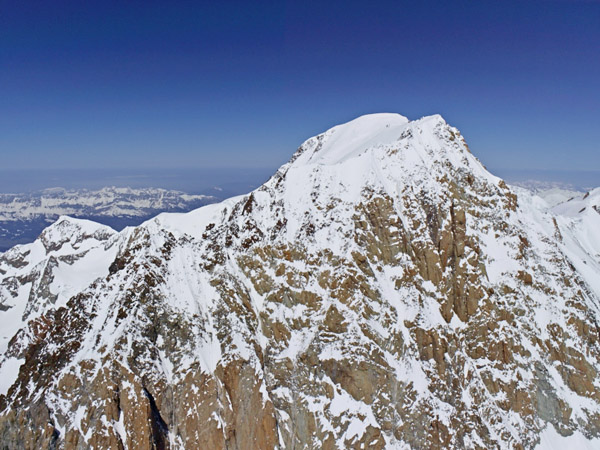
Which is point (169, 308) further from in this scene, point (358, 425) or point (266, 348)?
point (358, 425)

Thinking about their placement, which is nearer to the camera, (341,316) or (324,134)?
(341,316)

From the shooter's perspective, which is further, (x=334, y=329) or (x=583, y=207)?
(x=583, y=207)

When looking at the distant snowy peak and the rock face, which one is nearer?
the rock face

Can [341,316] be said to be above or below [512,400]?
above

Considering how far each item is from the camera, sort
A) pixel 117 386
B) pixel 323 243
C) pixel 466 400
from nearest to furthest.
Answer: pixel 117 386 < pixel 466 400 < pixel 323 243

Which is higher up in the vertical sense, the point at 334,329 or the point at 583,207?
the point at 583,207

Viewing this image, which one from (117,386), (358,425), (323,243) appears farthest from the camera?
(323,243)

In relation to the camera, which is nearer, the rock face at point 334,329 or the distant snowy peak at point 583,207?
the rock face at point 334,329

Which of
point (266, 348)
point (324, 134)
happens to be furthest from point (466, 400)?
point (324, 134)
